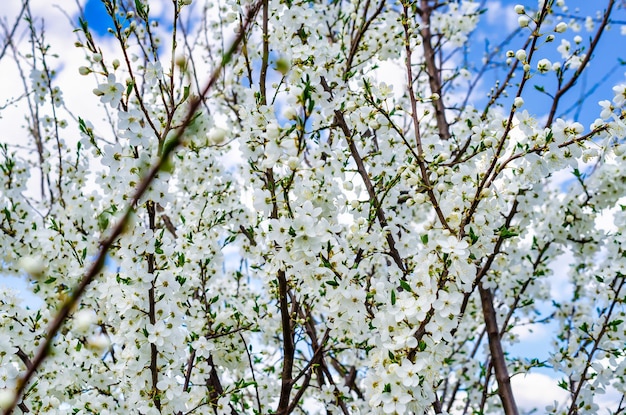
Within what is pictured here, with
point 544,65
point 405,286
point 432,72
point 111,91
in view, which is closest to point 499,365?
point 405,286

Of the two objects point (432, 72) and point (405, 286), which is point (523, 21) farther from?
point (432, 72)

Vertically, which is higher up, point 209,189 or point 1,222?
point 209,189

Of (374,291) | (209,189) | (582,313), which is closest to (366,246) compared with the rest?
(374,291)

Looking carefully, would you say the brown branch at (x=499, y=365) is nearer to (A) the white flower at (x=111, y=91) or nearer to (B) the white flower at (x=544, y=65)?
(B) the white flower at (x=544, y=65)

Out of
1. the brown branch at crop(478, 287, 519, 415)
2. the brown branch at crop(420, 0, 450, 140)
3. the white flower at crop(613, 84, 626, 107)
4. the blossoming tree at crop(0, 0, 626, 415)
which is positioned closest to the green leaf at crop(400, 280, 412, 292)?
the blossoming tree at crop(0, 0, 626, 415)

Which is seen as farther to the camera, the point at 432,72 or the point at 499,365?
the point at 432,72

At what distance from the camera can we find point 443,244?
2.24 metres

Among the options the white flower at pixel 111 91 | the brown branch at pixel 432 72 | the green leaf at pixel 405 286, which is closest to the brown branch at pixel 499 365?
the brown branch at pixel 432 72

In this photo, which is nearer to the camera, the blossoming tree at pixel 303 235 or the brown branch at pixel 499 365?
the blossoming tree at pixel 303 235

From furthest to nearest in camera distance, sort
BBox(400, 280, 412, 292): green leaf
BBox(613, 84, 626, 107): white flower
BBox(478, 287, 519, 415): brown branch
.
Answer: BBox(478, 287, 519, 415): brown branch
BBox(613, 84, 626, 107): white flower
BBox(400, 280, 412, 292): green leaf

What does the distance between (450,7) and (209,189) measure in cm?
378

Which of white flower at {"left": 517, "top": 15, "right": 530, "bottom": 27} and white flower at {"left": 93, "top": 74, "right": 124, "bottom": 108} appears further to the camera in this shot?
white flower at {"left": 517, "top": 15, "right": 530, "bottom": 27}

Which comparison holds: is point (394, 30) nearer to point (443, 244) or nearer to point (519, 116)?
point (519, 116)

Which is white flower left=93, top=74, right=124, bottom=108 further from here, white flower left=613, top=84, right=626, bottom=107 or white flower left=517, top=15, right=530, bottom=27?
white flower left=613, top=84, right=626, bottom=107
